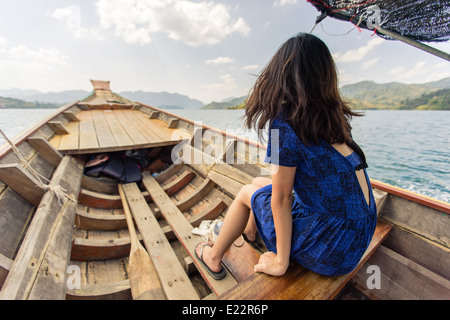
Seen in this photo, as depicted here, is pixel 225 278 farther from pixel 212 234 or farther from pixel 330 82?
pixel 330 82

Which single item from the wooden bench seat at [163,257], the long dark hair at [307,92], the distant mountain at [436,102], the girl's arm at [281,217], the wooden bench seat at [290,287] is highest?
the distant mountain at [436,102]

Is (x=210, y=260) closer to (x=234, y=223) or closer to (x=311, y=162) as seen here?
(x=234, y=223)

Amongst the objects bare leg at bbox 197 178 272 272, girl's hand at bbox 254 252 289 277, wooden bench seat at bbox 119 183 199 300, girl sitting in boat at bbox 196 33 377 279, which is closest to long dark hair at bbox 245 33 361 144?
girl sitting in boat at bbox 196 33 377 279

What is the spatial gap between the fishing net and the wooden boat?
2.20m

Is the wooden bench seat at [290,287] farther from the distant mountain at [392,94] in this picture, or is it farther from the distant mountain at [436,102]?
the distant mountain at [392,94]

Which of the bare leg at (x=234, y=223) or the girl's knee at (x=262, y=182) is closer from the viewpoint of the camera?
the bare leg at (x=234, y=223)

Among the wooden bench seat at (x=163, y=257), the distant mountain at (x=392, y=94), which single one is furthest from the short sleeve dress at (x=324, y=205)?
the distant mountain at (x=392, y=94)

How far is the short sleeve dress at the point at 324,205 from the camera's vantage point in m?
0.88

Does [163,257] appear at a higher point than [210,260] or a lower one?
lower

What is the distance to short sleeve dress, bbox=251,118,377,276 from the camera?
88 cm

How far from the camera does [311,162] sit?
885mm

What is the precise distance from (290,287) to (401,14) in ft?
11.1

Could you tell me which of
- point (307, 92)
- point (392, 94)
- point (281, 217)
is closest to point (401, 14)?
point (307, 92)

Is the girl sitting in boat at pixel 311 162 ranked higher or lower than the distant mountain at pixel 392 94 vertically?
lower
